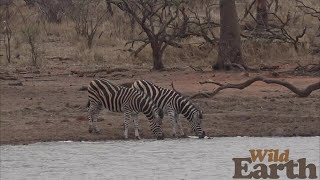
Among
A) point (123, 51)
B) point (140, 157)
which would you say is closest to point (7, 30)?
point (123, 51)

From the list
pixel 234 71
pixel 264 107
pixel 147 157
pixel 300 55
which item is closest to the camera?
pixel 147 157

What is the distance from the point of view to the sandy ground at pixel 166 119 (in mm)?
14766

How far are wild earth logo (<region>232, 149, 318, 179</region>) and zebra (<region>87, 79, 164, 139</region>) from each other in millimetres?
2035

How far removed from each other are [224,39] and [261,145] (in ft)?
28.7

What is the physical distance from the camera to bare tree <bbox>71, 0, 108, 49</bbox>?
89.4 feet

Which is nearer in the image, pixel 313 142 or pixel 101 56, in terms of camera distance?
pixel 313 142

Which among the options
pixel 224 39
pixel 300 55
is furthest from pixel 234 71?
pixel 300 55

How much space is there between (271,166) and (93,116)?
4.15 metres

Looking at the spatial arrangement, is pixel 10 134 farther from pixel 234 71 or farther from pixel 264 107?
pixel 234 71

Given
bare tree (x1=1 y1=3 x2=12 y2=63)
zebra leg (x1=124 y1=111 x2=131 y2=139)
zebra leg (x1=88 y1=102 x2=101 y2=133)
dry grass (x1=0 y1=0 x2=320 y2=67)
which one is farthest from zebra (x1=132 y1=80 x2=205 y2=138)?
bare tree (x1=1 y1=3 x2=12 y2=63)

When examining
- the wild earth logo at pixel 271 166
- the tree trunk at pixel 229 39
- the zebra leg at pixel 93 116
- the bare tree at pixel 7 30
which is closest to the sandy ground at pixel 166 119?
the zebra leg at pixel 93 116

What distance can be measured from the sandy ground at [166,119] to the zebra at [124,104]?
0.32 meters

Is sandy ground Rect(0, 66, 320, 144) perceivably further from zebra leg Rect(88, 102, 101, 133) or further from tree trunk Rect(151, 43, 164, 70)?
tree trunk Rect(151, 43, 164, 70)

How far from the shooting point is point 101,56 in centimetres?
2419
